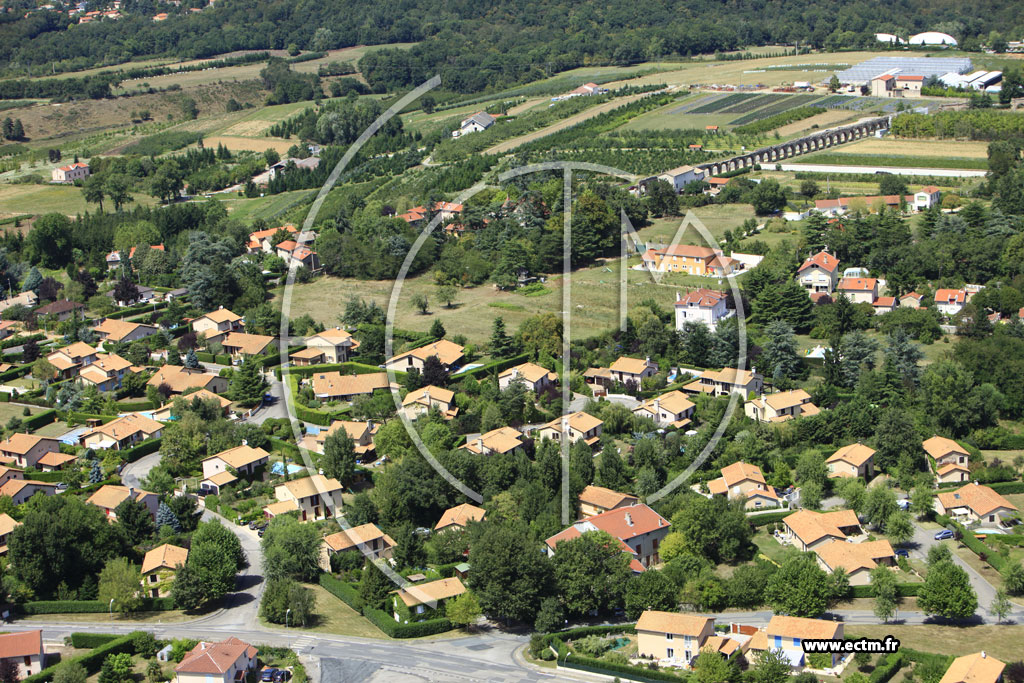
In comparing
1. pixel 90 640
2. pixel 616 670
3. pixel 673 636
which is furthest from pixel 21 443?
pixel 673 636

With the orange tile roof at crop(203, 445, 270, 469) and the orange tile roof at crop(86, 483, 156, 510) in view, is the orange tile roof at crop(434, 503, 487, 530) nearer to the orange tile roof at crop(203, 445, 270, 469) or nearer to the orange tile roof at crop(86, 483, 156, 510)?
the orange tile roof at crop(203, 445, 270, 469)

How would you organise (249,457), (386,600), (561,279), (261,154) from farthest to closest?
(261,154), (561,279), (249,457), (386,600)

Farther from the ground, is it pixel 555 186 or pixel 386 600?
pixel 555 186

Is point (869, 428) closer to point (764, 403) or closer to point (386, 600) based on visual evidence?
point (764, 403)

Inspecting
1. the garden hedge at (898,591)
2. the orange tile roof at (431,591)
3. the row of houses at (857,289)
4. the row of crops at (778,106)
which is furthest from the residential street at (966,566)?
the row of crops at (778,106)

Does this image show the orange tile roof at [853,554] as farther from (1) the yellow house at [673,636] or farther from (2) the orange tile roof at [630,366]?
(2) the orange tile roof at [630,366]

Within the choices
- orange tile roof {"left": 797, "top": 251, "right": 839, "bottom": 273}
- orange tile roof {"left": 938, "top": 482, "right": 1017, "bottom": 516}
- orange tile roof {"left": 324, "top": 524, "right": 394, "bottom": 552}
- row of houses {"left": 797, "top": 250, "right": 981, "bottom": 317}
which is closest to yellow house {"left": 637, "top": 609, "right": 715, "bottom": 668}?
orange tile roof {"left": 324, "top": 524, "right": 394, "bottom": 552}

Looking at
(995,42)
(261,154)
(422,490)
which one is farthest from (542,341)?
(995,42)
